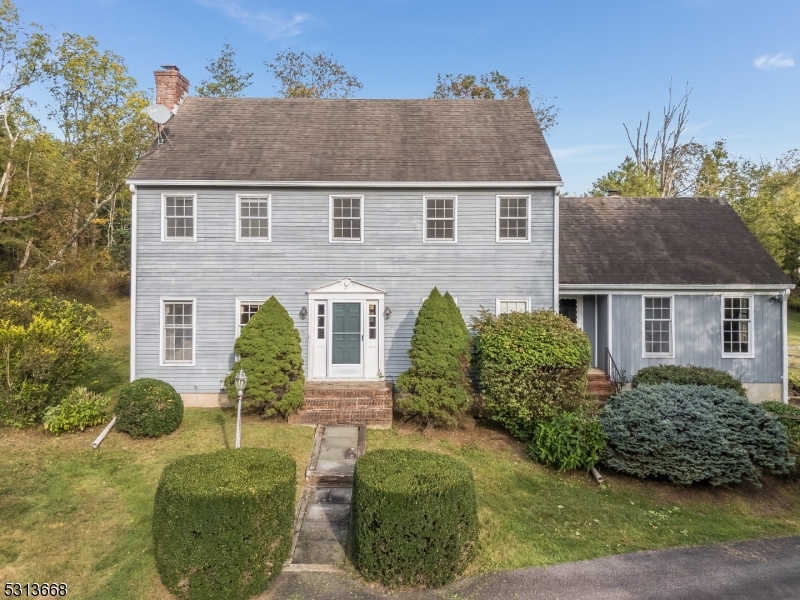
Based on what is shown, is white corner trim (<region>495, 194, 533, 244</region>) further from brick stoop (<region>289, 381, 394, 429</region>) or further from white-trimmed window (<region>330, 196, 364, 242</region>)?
brick stoop (<region>289, 381, 394, 429</region>)

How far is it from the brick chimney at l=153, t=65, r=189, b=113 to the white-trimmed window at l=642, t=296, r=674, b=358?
51.2 ft

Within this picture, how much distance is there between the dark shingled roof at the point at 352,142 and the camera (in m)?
12.9

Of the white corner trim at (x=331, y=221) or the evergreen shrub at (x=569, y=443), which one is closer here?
the evergreen shrub at (x=569, y=443)

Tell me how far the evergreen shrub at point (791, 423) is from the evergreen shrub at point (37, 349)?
48.6 ft

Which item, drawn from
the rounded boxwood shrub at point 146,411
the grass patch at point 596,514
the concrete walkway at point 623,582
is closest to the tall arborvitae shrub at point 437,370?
the grass patch at point 596,514

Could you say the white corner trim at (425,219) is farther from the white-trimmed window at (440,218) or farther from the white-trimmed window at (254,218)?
the white-trimmed window at (254,218)

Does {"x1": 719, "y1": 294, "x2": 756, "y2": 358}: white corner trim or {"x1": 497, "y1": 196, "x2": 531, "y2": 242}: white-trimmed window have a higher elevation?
{"x1": 497, "y1": 196, "x2": 531, "y2": 242}: white-trimmed window

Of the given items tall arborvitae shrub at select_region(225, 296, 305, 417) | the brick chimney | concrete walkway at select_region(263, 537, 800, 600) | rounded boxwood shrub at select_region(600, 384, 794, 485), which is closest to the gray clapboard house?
tall arborvitae shrub at select_region(225, 296, 305, 417)

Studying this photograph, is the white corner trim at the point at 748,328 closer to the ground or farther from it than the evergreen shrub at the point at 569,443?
farther from it

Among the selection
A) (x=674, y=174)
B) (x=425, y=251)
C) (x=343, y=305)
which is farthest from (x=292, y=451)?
(x=674, y=174)

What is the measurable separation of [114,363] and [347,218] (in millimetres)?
10789

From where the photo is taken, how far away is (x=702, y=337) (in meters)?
13.5

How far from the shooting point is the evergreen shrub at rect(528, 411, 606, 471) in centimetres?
888

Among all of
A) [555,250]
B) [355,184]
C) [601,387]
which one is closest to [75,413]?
[355,184]
